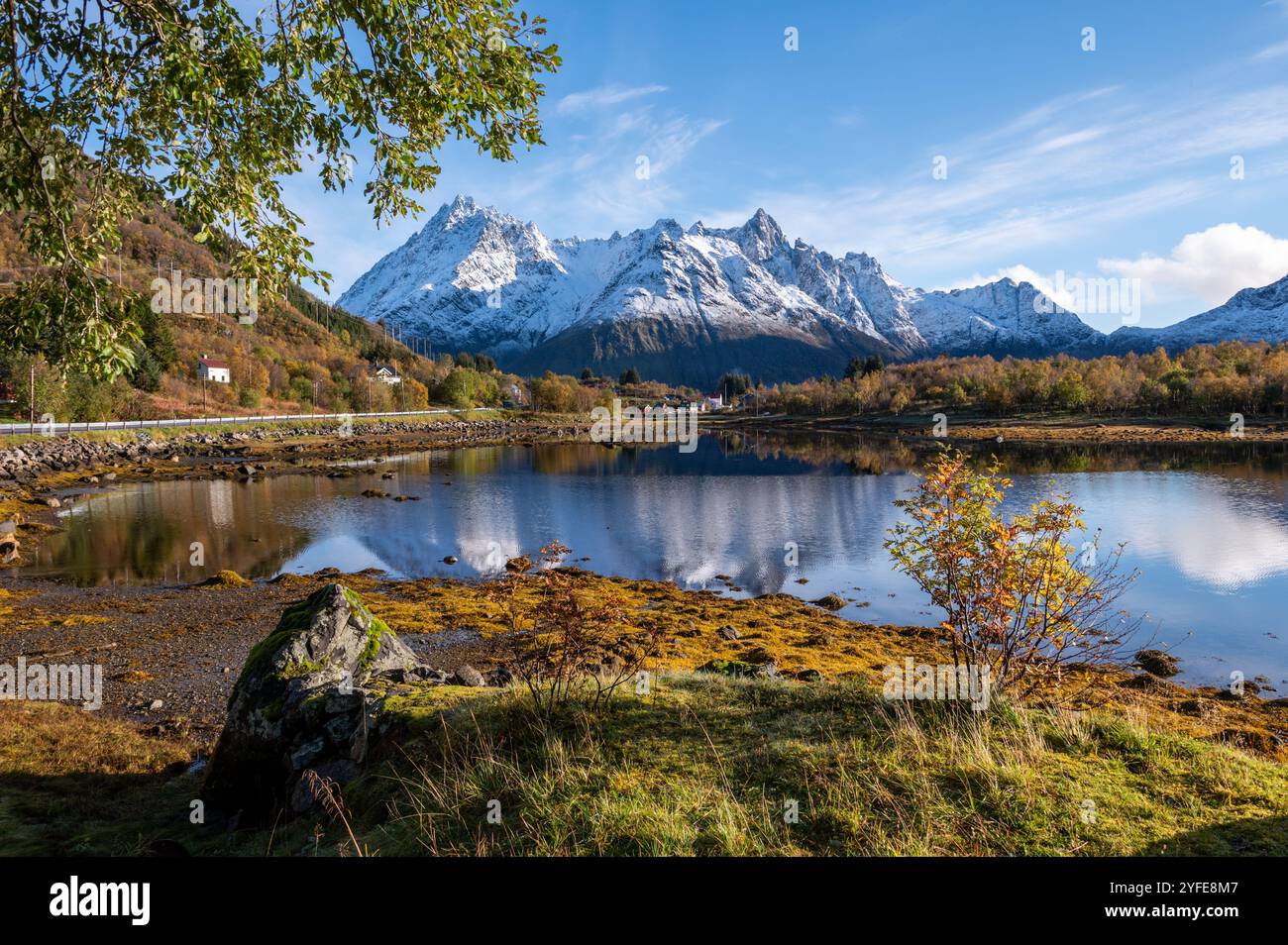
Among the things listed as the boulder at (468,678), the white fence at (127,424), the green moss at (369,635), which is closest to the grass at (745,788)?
the green moss at (369,635)

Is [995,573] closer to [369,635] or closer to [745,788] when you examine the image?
[745,788]

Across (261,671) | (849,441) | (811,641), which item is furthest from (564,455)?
(261,671)

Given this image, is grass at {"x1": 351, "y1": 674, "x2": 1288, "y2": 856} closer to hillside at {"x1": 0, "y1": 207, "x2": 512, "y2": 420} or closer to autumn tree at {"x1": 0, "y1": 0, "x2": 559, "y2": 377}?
autumn tree at {"x1": 0, "y1": 0, "x2": 559, "y2": 377}

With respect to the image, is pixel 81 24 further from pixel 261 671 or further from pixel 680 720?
pixel 680 720

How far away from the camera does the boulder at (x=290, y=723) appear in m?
8.00

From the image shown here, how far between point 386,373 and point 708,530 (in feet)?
513

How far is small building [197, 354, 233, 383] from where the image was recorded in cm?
12062

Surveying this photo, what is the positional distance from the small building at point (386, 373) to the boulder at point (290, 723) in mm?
164340

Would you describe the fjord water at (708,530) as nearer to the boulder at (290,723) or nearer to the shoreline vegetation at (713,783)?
the shoreline vegetation at (713,783)

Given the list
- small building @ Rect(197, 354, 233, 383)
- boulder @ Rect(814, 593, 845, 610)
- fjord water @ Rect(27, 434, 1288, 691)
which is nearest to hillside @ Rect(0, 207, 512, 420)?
small building @ Rect(197, 354, 233, 383)

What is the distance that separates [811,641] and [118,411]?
10041cm
